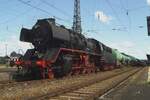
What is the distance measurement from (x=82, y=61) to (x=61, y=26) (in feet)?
17.3

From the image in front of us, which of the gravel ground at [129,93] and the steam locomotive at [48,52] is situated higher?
the steam locomotive at [48,52]

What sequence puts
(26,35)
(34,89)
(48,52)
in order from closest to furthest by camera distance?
(34,89), (48,52), (26,35)

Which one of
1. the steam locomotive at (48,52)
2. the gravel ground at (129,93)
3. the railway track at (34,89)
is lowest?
the gravel ground at (129,93)

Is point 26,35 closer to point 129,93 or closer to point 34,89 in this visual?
point 34,89

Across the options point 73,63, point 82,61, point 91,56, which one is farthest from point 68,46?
point 91,56

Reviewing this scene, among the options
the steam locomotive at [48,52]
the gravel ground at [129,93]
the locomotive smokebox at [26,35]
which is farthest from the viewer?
the locomotive smokebox at [26,35]

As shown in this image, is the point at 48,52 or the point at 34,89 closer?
the point at 34,89

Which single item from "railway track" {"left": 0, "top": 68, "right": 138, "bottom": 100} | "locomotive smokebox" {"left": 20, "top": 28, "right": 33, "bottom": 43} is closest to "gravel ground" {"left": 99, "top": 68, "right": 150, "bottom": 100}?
"railway track" {"left": 0, "top": 68, "right": 138, "bottom": 100}

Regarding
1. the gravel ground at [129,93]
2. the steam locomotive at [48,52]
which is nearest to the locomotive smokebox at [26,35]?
the steam locomotive at [48,52]

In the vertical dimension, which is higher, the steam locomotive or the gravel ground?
the steam locomotive

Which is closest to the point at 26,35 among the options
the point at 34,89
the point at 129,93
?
the point at 34,89

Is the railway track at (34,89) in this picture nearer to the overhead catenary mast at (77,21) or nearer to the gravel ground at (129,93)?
Answer: the gravel ground at (129,93)

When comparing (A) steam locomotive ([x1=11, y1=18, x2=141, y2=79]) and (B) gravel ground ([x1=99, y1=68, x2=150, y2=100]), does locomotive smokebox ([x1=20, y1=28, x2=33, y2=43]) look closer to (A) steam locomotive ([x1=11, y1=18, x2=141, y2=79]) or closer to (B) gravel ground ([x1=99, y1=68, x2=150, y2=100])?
(A) steam locomotive ([x1=11, y1=18, x2=141, y2=79])

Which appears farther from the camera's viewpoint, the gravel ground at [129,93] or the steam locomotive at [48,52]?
the steam locomotive at [48,52]
